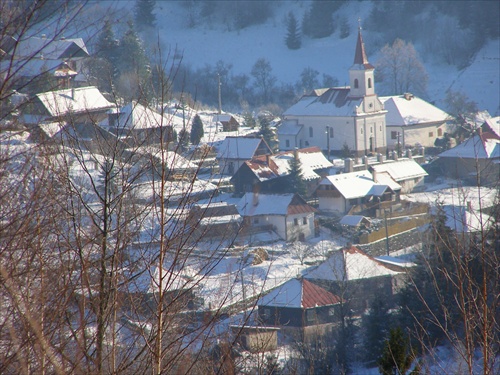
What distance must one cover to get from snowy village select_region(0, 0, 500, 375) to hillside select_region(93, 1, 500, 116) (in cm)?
51

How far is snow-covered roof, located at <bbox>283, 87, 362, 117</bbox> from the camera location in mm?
27344

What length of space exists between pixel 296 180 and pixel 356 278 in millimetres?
8423

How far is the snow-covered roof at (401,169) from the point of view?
2152 cm

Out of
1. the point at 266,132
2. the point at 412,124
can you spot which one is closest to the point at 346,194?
the point at 266,132

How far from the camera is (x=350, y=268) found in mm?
12641

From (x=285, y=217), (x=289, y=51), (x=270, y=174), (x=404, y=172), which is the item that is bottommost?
(x=285, y=217)

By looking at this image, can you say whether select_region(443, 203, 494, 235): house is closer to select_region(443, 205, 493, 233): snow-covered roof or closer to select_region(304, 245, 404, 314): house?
select_region(443, 205, 493, 233): snow-covered roof

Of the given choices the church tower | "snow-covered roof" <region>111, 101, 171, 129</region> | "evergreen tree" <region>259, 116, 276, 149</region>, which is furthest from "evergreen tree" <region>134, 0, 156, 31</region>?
"snow-covered roof" <region>111, 101, 171, 129</region>

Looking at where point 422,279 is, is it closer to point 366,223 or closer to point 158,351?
point 366,223

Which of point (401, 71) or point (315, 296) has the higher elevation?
point (401, 71)

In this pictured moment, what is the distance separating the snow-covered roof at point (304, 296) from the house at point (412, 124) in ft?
55.4

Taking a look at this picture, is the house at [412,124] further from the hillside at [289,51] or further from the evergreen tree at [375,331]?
the evergreen tree at [375,331]

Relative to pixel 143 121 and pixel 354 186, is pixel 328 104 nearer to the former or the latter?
pixel 354 186

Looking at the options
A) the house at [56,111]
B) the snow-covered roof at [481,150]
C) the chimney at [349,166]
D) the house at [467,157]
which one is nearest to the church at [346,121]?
the house at [467,157]
